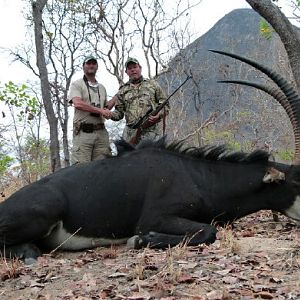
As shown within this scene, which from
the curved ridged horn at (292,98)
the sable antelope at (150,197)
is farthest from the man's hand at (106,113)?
the curved ridged horn at (292,98)

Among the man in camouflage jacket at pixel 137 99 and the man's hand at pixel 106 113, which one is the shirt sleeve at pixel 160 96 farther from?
the man's hand at pixel 106 113

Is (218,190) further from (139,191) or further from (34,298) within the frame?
(34,298)

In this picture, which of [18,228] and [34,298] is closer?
[34,298]

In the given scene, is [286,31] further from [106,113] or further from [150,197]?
[150,197]

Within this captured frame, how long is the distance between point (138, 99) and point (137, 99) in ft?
0.05

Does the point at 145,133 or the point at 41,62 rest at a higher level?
the point at 41,62

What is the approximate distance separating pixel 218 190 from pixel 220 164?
33 cm

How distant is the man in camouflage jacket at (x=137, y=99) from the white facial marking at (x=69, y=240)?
2317 mm

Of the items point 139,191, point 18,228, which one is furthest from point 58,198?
point 139,191

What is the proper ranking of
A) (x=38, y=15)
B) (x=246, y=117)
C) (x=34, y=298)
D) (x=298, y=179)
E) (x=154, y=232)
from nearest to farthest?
(x=34, y=298) → (x=154, y=232) → (x=298, y=179) → (x=38, y=15) → (x=246, y=117)

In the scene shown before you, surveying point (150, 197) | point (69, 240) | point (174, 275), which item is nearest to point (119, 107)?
point (150, 197)

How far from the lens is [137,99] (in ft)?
24.1

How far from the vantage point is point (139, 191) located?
17.1 ft

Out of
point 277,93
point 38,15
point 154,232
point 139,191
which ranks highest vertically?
point 38,15
